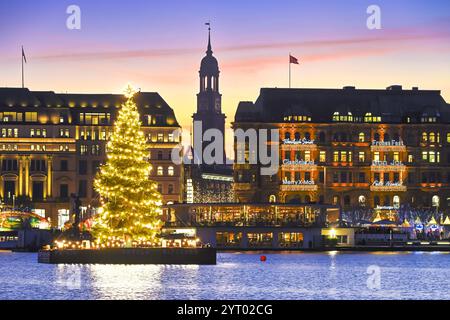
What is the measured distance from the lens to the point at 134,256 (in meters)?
106

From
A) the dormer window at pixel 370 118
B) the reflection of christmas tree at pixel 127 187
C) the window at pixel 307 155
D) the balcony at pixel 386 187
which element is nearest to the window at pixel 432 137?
the dormer window at pixel 370 118

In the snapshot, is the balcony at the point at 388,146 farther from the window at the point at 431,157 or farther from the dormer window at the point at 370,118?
the window at the point at 431,157

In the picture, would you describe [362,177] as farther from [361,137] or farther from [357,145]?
[361,137]

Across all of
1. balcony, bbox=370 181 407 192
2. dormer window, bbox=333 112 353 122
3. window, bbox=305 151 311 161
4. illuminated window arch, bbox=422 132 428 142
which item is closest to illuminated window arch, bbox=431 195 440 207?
balcony, bbox=370 181 407 192

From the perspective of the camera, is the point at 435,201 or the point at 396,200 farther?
the point at 435,201

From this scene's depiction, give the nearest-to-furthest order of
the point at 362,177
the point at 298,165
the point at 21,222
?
the point at 21,222, the point at 298,165, the point at 362,177

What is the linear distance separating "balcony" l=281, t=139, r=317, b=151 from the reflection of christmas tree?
85.5m

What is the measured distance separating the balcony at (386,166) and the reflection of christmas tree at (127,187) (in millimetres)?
91363

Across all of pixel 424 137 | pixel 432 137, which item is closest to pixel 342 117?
pixel 424 137

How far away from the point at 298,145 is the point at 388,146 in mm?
12904

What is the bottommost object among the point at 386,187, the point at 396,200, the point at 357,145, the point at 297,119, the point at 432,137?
the point at 396,200

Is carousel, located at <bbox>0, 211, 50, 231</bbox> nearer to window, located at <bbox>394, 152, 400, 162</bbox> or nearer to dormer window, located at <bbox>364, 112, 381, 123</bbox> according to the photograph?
dormer window, located at <bbox>364, 112, 381, 123</bbox>

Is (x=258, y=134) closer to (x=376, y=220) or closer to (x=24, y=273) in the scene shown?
(x=376, y=220)

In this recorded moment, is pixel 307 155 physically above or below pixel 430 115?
below
